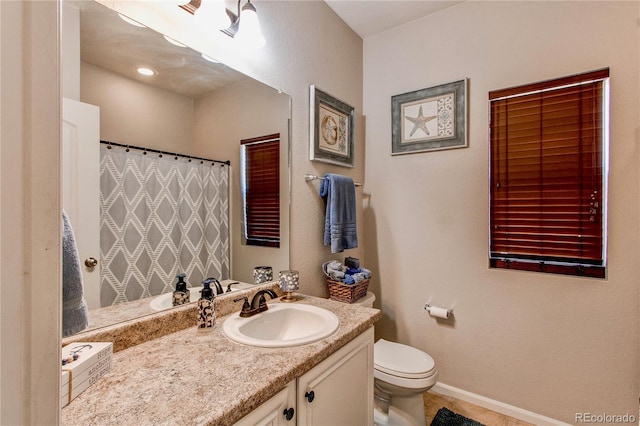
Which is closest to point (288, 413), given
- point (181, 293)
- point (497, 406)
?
point (181, 293)

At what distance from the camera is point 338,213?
71.2 inches

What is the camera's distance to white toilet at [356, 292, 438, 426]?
4.91ft

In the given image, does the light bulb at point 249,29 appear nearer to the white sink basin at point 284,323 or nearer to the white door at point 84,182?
the white door at point 84,182

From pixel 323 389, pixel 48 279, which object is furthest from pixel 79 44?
pixel 323 389

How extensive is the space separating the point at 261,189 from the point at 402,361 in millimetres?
1225

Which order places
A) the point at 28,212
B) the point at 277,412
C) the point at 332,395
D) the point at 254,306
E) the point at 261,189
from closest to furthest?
the point at 28,212, the point at 277,412, the point at 332,395, the point at 254,306, the point at 261,189

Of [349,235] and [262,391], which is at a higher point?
[349,235]

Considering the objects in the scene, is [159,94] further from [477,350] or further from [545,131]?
[477,350]

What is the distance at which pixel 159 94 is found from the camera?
3.66 feet

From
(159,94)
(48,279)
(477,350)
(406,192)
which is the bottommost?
(477,350)

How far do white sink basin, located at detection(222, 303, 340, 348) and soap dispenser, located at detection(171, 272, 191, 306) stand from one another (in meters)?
0.19

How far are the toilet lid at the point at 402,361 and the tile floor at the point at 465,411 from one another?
0.42 meters

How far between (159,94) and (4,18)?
894mm

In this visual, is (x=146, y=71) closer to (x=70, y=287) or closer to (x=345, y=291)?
(x=70, y=287)
